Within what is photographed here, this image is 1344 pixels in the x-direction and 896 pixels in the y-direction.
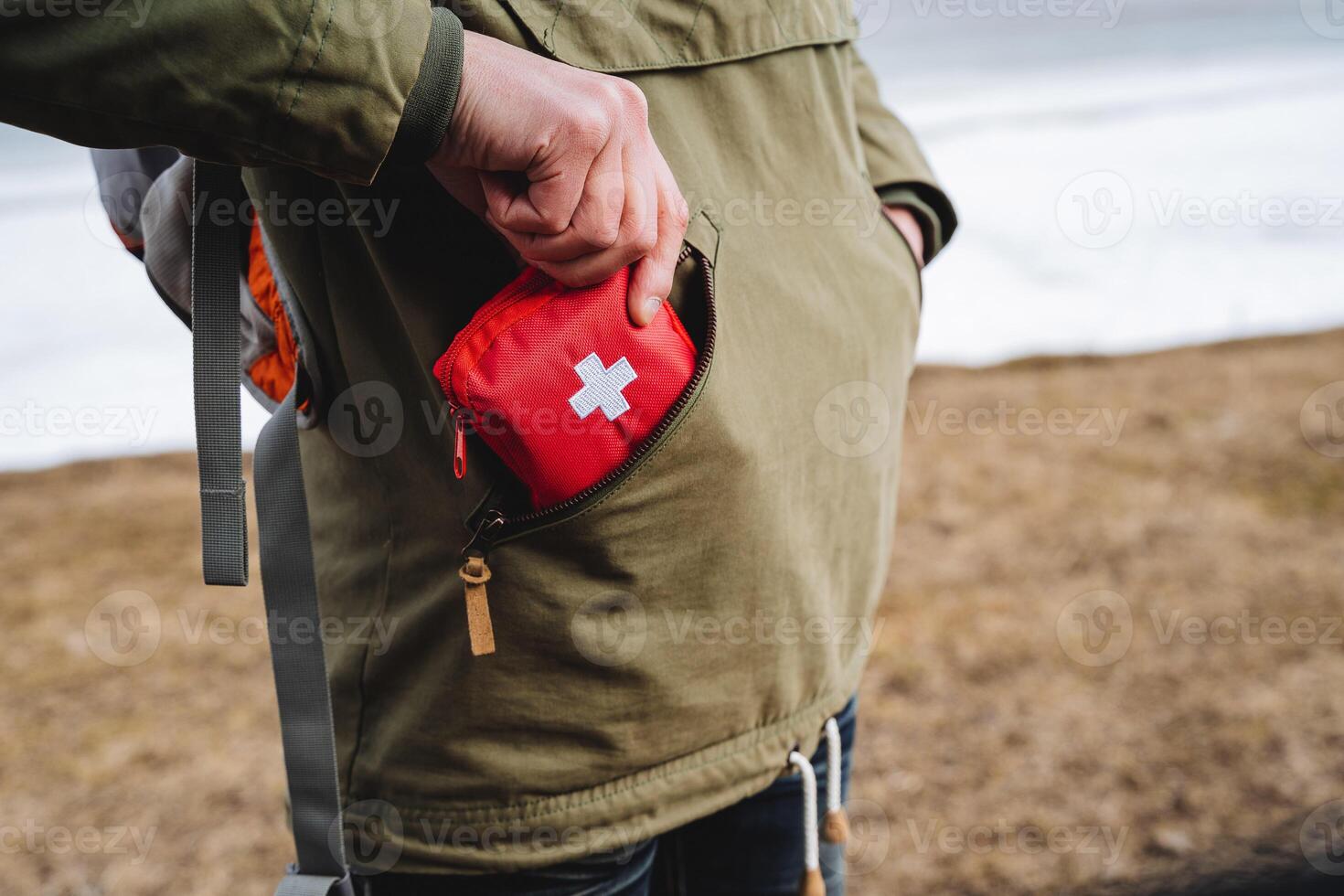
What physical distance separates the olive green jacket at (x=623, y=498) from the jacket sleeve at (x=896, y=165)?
0.16 metres

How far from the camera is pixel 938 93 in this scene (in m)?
7.27

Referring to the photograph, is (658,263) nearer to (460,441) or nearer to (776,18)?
(460,441)

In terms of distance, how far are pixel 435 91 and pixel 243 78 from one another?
0.36ft

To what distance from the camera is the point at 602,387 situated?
770mm

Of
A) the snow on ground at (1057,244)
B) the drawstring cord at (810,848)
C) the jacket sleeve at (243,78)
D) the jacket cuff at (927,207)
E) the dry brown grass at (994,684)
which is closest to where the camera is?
the jacket sleeve at (243,78)

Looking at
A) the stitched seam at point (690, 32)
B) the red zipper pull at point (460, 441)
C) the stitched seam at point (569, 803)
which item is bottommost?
the stitched seam at point (569, 803)

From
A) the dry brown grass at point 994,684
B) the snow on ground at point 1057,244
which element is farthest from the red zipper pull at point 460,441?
the snow on ground at point 1057,244

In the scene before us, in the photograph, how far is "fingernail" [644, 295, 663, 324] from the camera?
774mm

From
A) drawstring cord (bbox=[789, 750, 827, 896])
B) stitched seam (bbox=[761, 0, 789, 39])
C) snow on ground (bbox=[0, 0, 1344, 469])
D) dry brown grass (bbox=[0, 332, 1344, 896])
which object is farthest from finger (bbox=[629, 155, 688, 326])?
snow on ground (bbox=[0, 0, 1344, 469])

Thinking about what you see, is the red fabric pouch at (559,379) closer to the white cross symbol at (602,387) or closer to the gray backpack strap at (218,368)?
the white cross symbol at (602,387)

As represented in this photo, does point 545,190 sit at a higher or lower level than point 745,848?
higher

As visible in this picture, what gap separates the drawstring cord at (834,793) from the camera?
1130mm

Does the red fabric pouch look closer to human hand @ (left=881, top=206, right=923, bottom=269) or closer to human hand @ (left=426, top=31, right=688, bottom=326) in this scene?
human hand @ (left=426, top=31, right=688, bottom=326)

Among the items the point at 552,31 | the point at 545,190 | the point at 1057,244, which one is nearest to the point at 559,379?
the point at 545,190
